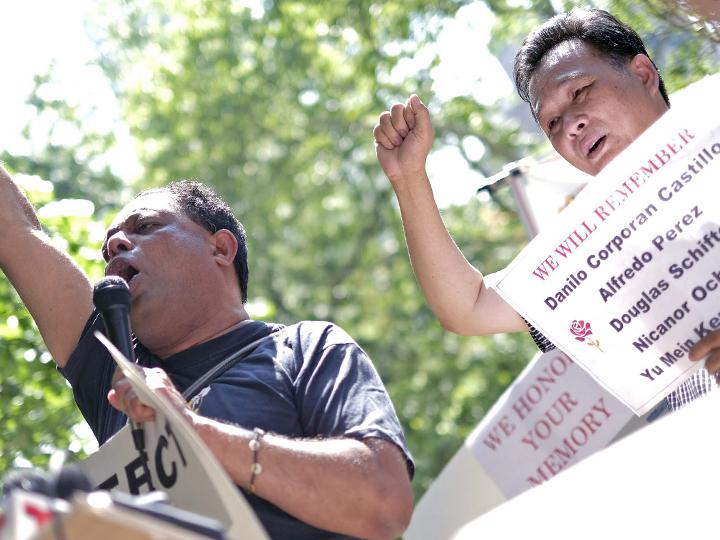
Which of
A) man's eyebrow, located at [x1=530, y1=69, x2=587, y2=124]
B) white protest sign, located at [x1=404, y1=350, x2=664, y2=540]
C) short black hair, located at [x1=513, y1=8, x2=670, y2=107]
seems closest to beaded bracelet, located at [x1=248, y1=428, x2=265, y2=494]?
man's eyebrow, located at [x1=530, y1=69, x2=587, y2=124]

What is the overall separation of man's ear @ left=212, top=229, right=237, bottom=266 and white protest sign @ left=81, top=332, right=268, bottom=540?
0.95 meters

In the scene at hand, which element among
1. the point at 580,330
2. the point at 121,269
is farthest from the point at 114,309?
the point at 580,330

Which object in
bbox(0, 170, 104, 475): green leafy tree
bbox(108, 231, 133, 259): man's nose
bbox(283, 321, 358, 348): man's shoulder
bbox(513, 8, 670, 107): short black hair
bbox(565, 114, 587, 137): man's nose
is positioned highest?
bbox(513, 8, 670, 107): short black hair

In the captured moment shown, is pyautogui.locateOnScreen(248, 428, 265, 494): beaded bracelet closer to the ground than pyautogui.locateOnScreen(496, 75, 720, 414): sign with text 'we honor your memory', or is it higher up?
closer to the ground

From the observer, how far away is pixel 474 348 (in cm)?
1537

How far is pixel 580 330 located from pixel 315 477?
72 cm

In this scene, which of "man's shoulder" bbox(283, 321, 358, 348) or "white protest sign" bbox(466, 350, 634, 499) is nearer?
"man's shoulder" bbox(283, 321, 358, 348)

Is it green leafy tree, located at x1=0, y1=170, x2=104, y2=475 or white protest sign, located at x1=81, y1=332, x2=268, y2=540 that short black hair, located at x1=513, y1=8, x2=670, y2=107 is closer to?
white protest sign, located at x1=81, y1=332, x2=268, y2=540

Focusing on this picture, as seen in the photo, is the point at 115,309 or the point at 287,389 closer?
the point at 115,309

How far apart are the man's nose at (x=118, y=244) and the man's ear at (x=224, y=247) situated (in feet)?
0.94

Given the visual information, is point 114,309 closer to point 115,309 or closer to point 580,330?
point 115,309

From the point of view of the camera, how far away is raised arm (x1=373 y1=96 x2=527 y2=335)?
9.98 ft

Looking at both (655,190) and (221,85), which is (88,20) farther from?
(655,190)

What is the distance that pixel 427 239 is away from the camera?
10.3 feet
